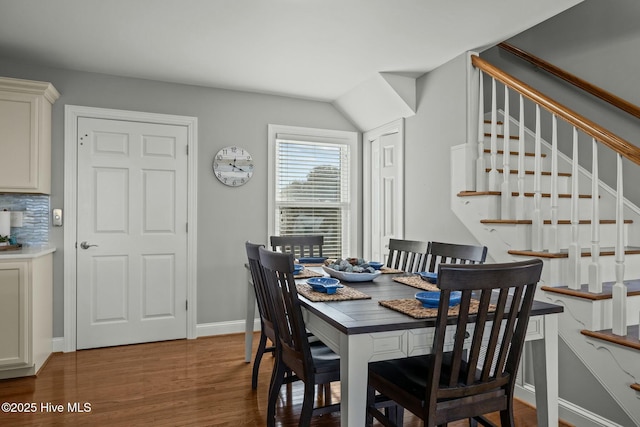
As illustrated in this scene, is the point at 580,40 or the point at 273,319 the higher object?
the point at 580,40

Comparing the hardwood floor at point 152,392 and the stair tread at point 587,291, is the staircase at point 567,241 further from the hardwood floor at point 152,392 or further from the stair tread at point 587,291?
the hardwood floor at point 152,392

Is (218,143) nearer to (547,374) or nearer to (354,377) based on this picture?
(354,377)

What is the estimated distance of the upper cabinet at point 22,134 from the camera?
10.0 feet

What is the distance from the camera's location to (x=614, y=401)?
2082 mm

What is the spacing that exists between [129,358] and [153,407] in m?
1.02

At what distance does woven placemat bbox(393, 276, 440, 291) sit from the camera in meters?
2.16

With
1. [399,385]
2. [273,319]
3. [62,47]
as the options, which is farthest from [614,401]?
[62,47]

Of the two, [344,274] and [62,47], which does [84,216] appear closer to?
[62,47]

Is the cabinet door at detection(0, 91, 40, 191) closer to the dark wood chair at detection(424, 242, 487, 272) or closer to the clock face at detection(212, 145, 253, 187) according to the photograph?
the clock face at detection(212, 145, 253, 187)

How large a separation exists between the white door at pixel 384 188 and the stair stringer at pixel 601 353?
6.21 feet

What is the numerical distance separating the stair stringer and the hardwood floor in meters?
0.54

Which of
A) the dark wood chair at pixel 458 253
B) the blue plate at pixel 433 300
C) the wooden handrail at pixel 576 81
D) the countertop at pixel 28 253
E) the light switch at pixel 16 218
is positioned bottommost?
the blue plate at pixel 433 300

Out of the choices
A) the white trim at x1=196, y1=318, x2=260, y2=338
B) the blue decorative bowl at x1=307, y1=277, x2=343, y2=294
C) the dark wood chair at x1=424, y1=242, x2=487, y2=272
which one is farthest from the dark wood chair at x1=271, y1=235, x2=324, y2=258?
the blue decorative bowl at x1=307, y1=277, x2=343, y2=294

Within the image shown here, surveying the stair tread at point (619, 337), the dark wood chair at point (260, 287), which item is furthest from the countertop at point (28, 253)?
the stair tread at point (619, 337)
